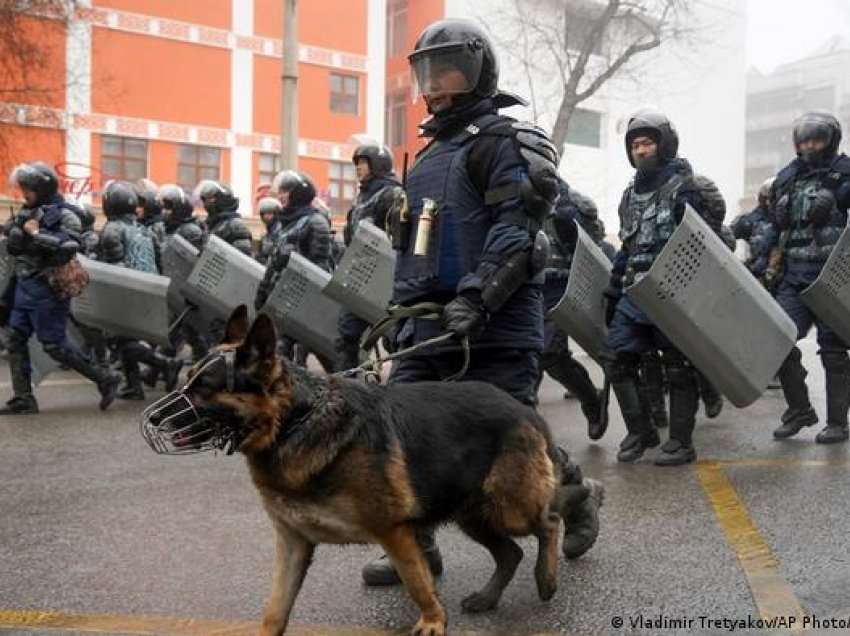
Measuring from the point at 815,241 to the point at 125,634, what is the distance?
16.8 feet

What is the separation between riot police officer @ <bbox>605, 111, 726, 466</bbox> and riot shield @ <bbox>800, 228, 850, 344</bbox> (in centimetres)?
70

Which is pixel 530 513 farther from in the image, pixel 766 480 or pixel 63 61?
pixel 63 61

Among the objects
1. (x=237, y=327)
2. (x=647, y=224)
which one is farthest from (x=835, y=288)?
(x=237, y=327)

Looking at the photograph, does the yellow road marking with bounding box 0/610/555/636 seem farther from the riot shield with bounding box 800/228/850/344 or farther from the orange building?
the orange building

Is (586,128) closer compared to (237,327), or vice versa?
(237,327)

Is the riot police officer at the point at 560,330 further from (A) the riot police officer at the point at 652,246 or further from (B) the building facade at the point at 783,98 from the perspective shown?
(B) the building facade at the point at 783,98

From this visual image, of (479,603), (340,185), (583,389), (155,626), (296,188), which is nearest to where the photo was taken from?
(155,626)

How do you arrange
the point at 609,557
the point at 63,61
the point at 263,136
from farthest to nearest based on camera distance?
the point at 263,136 < the point at 63,61 < the point at 609,557

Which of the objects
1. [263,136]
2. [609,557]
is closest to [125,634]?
[609,557]

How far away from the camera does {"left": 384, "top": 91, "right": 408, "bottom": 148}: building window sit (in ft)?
127

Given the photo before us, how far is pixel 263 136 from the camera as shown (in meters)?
31.8

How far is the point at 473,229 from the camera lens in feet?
12.0

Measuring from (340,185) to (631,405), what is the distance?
28313mm

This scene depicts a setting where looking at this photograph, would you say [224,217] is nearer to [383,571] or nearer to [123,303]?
[123,303]
